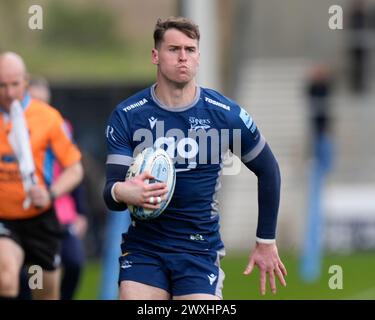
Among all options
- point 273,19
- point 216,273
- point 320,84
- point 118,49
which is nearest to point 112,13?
point 118,49

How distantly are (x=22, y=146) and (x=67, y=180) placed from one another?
54 centimetres

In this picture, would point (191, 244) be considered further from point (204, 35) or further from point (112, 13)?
point (112, 13)

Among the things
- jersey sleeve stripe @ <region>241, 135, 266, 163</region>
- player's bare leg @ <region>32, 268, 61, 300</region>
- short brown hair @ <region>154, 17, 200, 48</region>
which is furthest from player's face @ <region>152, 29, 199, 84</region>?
player's bare leg @ <region>32, 268, 61, 300</region>

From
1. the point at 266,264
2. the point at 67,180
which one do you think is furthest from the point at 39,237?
the point at 266,264

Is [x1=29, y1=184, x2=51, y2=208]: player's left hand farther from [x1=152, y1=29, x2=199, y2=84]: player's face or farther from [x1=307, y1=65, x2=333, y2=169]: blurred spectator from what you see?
[x1=307, y1=65, x2=333, y2=169]: blurred spectator

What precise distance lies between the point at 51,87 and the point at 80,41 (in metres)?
11.8

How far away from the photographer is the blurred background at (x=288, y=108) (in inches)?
802

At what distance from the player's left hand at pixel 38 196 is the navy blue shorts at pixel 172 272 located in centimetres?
236

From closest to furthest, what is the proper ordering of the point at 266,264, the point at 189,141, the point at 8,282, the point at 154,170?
the point at 154,170 < the point at 189,141 < the point at 266,264 < the point at 8,282

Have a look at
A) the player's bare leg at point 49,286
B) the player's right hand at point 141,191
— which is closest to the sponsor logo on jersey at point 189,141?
the player's right hand at point 141,191

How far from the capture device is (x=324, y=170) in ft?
66.3

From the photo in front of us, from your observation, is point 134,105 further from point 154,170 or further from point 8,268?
point 8,268

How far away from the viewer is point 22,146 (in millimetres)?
10984

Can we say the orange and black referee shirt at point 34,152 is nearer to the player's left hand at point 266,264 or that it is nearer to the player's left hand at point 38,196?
the player's left hand at point 38,196
